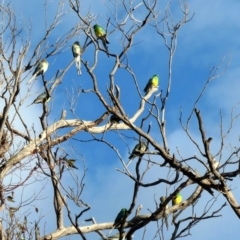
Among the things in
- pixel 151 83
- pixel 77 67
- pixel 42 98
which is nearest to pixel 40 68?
pixel 42 98

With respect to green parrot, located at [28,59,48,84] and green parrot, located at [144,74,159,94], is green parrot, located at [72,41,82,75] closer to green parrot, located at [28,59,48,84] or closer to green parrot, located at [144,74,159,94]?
green parrot, located at [28,59,48,84]

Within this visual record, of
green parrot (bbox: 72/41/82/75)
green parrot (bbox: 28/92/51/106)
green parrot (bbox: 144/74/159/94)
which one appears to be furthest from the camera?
green parrot (bbox: 144/74/159/94)

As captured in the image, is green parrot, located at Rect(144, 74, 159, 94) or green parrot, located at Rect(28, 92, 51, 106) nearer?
green parrot, located at Rect(28, 92, 51, 106)

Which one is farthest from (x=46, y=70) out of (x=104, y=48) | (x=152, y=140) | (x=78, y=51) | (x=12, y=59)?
(x=152, y=140)

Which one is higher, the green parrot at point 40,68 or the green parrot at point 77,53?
the green parrot at point 77,53

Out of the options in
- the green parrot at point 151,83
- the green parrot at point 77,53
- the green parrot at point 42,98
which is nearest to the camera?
the green parrot at point 42,98

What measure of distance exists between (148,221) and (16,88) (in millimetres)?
2740

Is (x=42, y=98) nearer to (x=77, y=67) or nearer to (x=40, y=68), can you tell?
(x=40, y=68)

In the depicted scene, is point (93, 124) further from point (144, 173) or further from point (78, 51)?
point (144, 173)

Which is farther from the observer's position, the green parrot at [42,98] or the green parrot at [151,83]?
the green parrot at [151,83]

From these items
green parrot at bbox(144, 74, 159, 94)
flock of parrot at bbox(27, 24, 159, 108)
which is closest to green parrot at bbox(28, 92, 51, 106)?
flock of parrot at bbox(27, 24, 159, 108)

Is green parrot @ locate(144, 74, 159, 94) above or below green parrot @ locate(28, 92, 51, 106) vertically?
above

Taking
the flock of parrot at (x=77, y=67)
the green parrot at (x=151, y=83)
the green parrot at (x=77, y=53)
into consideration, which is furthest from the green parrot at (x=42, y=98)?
the green parrot at (x=151, y=83)

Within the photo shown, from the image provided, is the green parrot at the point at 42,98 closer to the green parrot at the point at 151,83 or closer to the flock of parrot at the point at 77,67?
the flock of parrot at the point at 77,67
